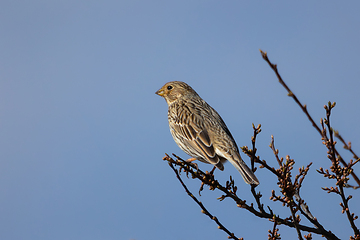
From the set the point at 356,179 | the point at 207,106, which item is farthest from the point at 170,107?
the point at 356,179

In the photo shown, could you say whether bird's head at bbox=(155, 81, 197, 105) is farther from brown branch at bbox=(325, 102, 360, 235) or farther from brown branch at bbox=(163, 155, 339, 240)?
brown branch at bbox=(325, 102, 360, 235)

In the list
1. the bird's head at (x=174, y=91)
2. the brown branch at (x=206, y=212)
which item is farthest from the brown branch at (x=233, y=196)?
the bird's head at (x=174, y=91)

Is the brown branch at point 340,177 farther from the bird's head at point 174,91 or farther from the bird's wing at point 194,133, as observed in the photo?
the bird's head at point 174,91

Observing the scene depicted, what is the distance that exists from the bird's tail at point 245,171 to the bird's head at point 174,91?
3.20 metres

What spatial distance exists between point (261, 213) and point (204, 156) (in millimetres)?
1911

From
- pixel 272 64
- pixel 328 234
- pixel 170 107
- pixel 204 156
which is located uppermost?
pixel 170 107

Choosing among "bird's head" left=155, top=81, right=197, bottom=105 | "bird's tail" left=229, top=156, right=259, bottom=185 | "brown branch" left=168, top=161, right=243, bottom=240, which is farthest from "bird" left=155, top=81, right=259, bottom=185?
A: "brown branch" left=168, top=161, right=243, bottom=240

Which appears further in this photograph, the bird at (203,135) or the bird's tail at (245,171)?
the bird at (203,135)

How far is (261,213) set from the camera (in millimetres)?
5508

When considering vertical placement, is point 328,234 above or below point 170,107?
below

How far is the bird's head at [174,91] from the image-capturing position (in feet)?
32.5

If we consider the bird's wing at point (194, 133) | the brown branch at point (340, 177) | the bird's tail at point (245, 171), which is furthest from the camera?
the bird's wing at point (194, 133)

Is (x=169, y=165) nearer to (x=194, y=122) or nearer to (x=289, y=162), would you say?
(x=289, y=162)

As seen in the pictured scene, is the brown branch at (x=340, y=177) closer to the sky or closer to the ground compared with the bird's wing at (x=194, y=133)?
closer to the ground
